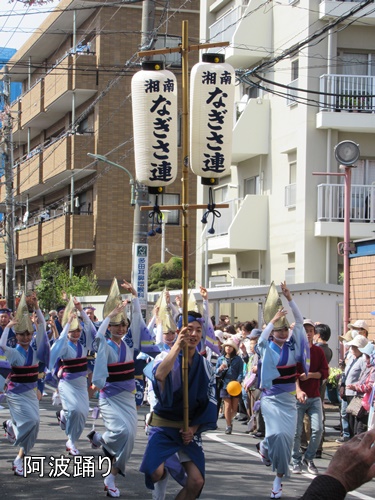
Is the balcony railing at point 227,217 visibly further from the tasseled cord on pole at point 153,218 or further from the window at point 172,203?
the tasseled cord on pole at point 153,218

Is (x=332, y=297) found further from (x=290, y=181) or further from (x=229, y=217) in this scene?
(x=229, y=217)

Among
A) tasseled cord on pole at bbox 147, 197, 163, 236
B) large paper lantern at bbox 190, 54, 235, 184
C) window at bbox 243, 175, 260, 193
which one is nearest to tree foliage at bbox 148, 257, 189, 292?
window at bbox 243, 175, 260, 193

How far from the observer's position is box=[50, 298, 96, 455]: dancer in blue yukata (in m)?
11.0

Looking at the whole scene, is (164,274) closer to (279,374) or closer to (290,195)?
(290,195)

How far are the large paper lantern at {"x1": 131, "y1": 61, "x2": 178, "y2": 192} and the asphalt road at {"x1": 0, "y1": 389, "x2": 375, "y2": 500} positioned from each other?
318cm

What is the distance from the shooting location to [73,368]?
11516 mm

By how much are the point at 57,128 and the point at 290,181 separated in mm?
18045

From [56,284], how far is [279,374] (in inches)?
878

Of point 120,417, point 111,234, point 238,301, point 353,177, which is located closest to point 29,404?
point 120,417

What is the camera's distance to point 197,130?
27.7 feet

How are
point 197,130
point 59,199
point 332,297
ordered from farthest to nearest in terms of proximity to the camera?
point 59,199 → point 332,297 → point 197,130

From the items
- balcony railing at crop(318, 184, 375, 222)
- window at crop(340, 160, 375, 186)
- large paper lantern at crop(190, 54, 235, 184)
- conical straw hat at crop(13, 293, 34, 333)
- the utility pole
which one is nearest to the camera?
large paper lantern at crop(190, 54, 235, 184)

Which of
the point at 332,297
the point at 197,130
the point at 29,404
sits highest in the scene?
the point at 197,130

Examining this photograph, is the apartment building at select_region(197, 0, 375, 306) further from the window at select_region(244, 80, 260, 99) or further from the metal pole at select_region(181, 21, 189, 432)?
the metal pole at select_region(181, 21, 189, 432)
